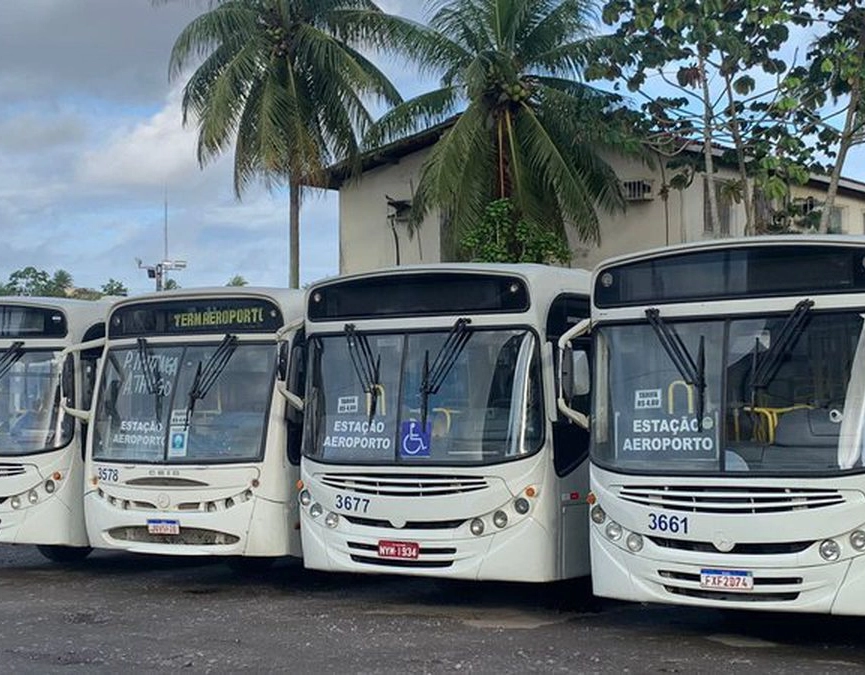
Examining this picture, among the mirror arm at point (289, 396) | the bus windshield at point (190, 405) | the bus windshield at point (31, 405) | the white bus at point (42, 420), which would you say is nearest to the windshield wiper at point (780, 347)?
the mirror arm at point (289, 396)

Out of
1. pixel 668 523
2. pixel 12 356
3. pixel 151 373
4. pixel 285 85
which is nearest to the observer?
pixel 668 523

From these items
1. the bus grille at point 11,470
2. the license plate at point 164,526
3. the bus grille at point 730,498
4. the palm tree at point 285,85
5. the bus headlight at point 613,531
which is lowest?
the license plate at point 164,526

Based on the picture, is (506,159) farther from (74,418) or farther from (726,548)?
(726,548)

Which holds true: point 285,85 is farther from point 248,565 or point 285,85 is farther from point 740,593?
point 740,593

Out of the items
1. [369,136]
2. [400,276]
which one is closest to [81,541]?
[400,276]

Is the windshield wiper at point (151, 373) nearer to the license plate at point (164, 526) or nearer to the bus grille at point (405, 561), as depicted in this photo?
the license plate at point (164, 526)

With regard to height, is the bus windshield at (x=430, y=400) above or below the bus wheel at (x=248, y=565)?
above

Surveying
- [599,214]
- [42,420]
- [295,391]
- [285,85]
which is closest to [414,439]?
[295,391]

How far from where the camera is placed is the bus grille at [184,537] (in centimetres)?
1175

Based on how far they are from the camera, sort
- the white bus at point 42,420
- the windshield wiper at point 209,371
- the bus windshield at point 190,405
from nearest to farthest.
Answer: the bus windshield at point 190,405 < the windshield wiper at point 209,371 < the white bus at point 42,420

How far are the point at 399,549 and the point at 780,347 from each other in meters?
3.37

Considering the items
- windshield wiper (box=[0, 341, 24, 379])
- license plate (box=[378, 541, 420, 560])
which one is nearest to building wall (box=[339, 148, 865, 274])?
windshield wiper (box=[0, 341, 24, 379])

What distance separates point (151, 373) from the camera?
12.3 meters

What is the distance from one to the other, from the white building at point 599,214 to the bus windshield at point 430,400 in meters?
12.1
